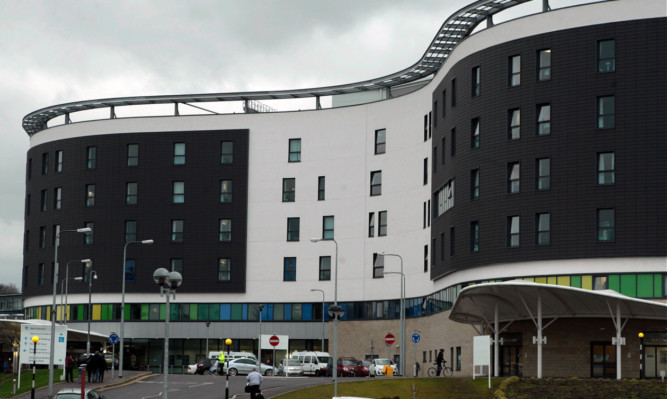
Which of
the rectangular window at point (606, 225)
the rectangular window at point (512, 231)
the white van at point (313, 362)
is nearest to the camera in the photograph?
the rectangular window at point (606, 225)

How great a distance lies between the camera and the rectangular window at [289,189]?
4144 inches

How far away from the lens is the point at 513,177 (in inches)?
2862

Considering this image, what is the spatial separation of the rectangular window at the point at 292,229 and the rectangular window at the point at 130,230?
A: 16250 millimetres

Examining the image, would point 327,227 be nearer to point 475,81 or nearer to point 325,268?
point 325,268

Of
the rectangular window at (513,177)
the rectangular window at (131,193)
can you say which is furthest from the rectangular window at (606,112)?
the rectangular window at (131,193)

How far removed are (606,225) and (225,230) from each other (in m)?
48.1

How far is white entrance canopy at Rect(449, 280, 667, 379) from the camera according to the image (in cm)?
5600

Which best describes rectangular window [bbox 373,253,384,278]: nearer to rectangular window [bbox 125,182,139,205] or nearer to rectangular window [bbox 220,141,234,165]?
rectangular window [bbox 220,141,234,165]

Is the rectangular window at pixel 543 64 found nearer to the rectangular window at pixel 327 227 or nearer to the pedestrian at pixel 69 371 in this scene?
the rectangular window at pixel 327 227

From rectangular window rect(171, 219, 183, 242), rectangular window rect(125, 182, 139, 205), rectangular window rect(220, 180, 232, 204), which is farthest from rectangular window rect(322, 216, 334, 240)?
rectangular window rect(125, 182, 139, 205)

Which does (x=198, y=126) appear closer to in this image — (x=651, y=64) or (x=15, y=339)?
(x=15, y=339)

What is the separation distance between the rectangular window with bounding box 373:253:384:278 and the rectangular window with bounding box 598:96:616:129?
34.1 m

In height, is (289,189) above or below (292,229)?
above

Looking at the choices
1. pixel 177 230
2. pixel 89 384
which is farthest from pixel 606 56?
pixel 177 230
